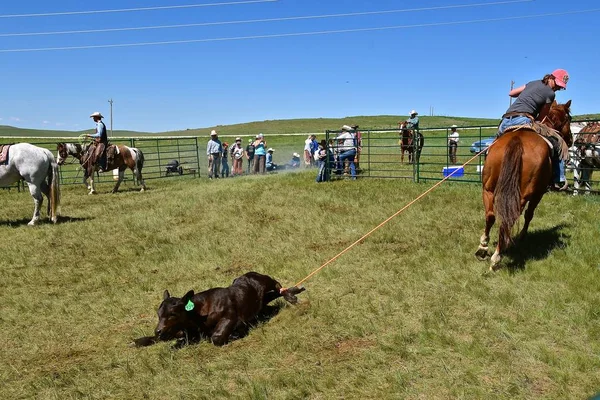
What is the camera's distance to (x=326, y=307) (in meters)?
5.61

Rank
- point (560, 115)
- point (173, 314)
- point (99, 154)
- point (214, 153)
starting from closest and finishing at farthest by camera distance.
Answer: point (173, 314) → point (560, 115) → point (99, 154) → point (214, 153)

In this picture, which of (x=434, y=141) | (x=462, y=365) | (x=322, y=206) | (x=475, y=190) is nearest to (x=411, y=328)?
(x=462, y=365)

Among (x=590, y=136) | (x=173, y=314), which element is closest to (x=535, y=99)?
(x=173, y=314)

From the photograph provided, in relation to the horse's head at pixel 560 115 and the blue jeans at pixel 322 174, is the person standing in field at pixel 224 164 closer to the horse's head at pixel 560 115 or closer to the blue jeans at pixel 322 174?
the blue jeans at pixel 322 174

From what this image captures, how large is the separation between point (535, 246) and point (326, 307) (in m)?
3.37

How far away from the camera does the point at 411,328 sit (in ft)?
16.0

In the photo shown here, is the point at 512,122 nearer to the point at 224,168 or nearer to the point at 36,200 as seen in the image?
the point at 36,200

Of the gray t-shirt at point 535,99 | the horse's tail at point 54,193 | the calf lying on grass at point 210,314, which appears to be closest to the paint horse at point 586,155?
the gray t-shirt at point 535,99

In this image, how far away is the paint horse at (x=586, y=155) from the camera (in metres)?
11.2

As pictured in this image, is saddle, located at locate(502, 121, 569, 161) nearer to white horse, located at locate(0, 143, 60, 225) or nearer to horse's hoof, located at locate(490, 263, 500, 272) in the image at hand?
horse's hoof, located at locate(490, 263, 500, 272)

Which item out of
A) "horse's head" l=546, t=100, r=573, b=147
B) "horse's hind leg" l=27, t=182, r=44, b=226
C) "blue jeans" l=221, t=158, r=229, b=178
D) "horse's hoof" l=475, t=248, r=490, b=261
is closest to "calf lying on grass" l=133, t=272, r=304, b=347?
"horse's hoof" l=475, t=248, r=490, b=261

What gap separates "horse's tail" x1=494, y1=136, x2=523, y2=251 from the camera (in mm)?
6137

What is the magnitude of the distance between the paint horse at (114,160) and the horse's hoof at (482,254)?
12839 mm

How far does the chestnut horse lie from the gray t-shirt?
443 mm
